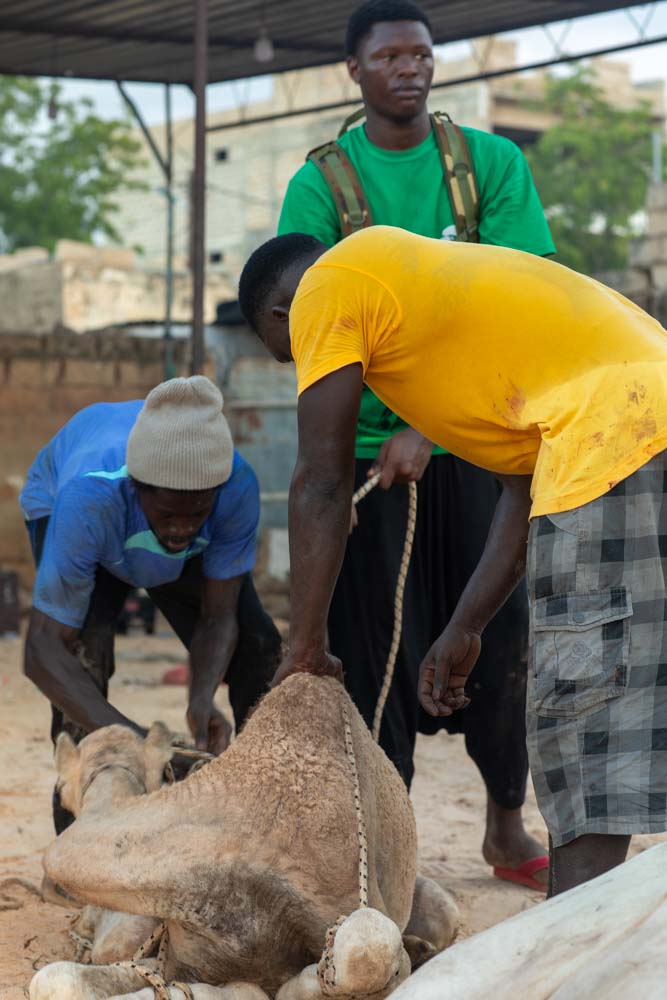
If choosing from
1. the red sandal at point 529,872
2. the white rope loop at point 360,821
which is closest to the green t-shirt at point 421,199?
the white rope loop at point 360,821

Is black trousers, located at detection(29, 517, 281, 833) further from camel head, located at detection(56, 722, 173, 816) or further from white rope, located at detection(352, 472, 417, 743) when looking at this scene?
camel head, located at detection(56, 722, 173, 816)

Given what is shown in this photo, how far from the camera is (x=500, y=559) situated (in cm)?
271

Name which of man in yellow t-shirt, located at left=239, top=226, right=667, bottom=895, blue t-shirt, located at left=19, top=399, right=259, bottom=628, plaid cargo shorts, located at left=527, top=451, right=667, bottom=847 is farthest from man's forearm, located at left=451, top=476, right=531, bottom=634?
blue t-shirt, located at left=19, top=399, right=259, bottom=628

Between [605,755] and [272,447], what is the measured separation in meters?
7.32

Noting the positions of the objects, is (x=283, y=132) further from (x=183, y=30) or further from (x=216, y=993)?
(x=216, y=993)

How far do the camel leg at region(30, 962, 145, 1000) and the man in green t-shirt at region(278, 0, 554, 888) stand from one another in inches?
49.5

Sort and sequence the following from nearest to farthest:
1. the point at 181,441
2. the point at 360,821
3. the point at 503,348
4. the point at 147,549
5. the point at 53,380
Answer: the point at 503,348, the point at 360,821, the point at 181,441, the point at 147,549, the point at 53,380

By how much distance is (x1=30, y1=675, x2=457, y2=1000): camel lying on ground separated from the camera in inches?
96.7

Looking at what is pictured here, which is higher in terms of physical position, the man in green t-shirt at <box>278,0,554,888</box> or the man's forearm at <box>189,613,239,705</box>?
the man in green t-shirt at <box>278,0,554,888</box>

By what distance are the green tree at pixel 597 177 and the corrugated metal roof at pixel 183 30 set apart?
19.3m

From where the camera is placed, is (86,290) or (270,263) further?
(86,290)

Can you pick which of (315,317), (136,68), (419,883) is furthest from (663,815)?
(136,68)

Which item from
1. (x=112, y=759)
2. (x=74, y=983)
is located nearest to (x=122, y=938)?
(x=112, y=759)

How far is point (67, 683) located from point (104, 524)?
17.3 inches
